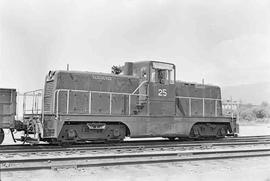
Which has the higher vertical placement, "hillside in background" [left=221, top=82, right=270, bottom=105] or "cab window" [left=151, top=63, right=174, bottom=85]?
"hillside in background" [left=221, top=82, right=270, bottom=105]

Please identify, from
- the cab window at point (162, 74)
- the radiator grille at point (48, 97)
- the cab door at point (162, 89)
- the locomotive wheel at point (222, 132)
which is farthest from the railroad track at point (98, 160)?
the locomotive wheel at point (222, 132)

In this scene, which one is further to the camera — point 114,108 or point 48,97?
point 114,108

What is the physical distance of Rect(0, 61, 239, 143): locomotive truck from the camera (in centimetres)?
1283

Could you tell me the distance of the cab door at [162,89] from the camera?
14945mm

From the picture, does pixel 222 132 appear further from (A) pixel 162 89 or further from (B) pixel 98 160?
(B) pixel 98 160

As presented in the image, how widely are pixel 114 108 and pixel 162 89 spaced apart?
2394mm

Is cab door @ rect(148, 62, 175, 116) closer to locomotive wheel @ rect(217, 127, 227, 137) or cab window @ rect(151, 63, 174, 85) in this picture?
cab window @ rect(151, 63, 174, 85)

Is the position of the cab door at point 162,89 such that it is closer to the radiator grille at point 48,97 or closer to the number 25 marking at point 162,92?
the number 25 marking at point 162,92

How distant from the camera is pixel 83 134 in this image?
1309 cm

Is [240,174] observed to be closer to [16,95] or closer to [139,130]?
[139,130]

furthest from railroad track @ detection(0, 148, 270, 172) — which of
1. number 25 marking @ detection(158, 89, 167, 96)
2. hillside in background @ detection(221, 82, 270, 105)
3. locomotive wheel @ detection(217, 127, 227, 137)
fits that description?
hillside in background @ detection(221, 82, 270, 105)

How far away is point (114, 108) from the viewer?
14312 mm

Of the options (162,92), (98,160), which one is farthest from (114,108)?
(98,160)

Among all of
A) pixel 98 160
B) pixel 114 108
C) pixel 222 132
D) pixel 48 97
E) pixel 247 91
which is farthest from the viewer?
pixel 247 91
